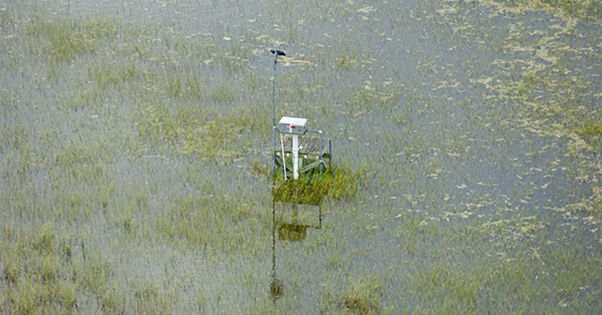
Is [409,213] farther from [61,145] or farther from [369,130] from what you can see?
[61,145]

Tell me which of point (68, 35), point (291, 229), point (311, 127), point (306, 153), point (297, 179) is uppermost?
point (68, 35)

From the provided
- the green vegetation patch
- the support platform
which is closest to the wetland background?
the green vegetation patch

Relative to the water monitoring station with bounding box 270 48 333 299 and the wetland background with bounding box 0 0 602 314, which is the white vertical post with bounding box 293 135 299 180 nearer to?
the water monitoring station with bounding box 270 48 333 299

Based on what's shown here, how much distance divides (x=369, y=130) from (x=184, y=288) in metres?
3.07

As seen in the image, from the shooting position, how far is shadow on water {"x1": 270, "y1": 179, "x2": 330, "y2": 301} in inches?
266

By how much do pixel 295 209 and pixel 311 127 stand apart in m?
1.61

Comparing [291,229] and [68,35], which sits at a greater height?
[68,35]

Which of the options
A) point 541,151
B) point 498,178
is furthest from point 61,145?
point 541,151

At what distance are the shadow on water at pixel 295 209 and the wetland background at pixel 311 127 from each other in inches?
1.8

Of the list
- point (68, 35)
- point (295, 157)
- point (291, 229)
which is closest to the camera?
point (291, 229)

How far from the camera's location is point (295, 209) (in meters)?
7.08

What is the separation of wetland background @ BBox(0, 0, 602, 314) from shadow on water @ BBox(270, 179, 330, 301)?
0.15 ft

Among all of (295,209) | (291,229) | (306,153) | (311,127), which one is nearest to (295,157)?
(306,153)

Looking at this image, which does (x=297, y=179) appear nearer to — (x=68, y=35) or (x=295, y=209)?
(x=295, y=209)
